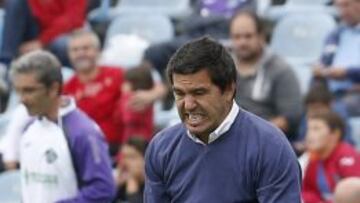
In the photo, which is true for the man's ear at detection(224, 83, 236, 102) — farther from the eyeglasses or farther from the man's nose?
the eyeglasses

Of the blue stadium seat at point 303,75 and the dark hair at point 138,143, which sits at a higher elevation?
the blue stadium seat at point 303,75

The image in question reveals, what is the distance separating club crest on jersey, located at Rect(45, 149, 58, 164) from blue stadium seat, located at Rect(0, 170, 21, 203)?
5.44 feet

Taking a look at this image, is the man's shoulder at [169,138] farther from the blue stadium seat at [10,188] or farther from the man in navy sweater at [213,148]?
the blue stadium seat at [10,188]

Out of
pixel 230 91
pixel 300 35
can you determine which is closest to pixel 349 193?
pixel 230 91

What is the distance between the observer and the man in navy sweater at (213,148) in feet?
12.8

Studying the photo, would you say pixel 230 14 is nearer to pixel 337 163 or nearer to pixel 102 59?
pixel 102 59

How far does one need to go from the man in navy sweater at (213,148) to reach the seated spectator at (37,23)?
16.3 ft

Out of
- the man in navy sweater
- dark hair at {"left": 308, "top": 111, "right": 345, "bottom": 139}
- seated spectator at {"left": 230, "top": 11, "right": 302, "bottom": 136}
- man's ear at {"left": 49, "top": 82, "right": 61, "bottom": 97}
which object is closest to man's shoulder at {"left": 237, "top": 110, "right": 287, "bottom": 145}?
the man in navy sweater

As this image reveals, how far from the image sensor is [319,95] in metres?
7.34

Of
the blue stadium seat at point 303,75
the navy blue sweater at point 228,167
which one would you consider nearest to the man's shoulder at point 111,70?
the blue stadium seat at point 303,75

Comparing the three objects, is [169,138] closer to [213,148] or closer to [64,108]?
[213,148]

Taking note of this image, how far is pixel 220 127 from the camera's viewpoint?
13.1 ft

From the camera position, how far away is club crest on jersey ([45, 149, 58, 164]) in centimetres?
557

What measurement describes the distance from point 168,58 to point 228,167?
14.7 feet
